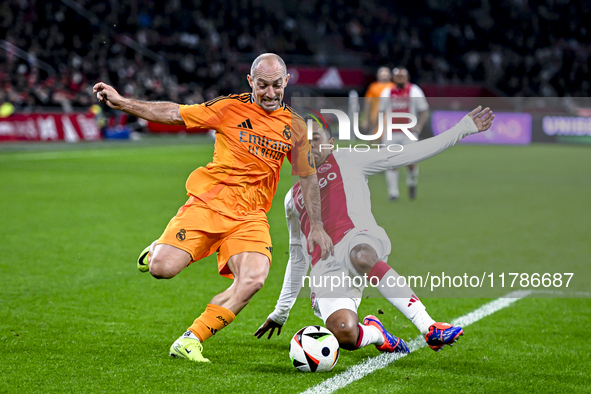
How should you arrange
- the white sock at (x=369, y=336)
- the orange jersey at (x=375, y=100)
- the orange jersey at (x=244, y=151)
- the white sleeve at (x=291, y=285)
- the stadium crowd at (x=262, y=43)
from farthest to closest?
the stadium crowd at (x=262, y=43) → the orange jersey at (x=375, y=100) → the white sleeve at (x=291, y=285) → the orange jersey at (x=244, y=151) → the white sock at (x=369, y=336)

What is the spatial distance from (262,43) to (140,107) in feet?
90.1

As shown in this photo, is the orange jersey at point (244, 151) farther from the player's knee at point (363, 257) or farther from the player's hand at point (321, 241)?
the player's knee at point (363, 257)

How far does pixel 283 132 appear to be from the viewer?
4.36 metres

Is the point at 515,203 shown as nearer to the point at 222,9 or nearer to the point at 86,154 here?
the point at 86,154

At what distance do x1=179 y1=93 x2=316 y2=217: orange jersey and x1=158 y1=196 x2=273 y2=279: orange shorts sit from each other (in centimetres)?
6

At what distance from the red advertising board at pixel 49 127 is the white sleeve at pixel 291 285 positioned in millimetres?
17609

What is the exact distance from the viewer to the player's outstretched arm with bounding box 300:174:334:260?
413 cm

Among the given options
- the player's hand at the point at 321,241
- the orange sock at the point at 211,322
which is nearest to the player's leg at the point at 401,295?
the player's hand at the point at 321,241

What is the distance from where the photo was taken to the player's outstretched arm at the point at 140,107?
13.1ft

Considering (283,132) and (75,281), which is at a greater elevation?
(283,132)

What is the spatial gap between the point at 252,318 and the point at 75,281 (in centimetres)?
178

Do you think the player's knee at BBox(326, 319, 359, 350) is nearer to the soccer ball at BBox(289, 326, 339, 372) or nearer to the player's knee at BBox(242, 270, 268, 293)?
the soccer ball at BBox(289, 326, 339, 372)

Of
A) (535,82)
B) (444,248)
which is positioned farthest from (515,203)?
(535,82)

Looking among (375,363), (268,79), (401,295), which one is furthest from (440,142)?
(375,363)
